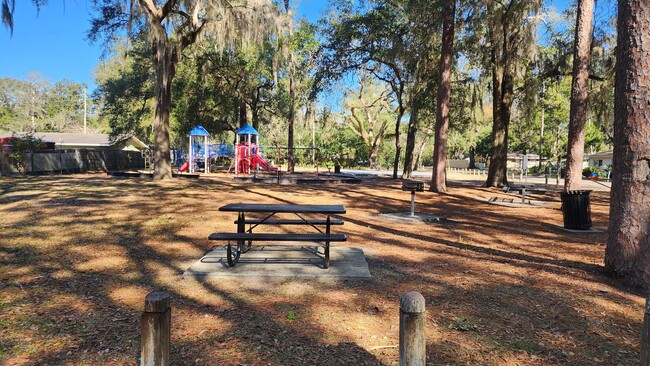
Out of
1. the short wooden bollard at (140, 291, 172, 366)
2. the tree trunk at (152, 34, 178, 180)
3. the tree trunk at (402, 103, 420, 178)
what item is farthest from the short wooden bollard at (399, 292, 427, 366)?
the tree trunk at (402, 103, 420, 178)

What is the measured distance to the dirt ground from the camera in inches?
118

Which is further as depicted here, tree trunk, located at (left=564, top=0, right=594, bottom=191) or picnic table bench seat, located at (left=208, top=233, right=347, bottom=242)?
tree trunk, located at (left=564, top=0, right=594, bottom=191)

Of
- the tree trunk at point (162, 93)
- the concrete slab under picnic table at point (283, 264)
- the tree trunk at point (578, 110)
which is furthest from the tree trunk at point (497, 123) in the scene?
the concrete slab under picnic table at point (283, 264)

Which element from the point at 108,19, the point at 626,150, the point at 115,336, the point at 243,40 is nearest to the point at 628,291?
the point at 626,150

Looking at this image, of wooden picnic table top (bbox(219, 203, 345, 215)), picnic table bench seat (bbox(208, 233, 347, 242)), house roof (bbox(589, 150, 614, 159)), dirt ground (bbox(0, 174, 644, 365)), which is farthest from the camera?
house roof (bbox(589, 150, 614, 159))

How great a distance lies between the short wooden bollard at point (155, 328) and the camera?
197cm

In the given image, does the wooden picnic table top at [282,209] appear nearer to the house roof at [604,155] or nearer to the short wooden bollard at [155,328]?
the short wooden bollard at [155,328]

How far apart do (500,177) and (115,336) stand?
1896cm

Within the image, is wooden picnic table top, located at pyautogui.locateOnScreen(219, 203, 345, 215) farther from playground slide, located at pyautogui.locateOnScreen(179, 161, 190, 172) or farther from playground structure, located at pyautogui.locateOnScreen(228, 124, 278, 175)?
playground slide, located at pyautogui.locateOnScreen(179, 161, 190, 172)

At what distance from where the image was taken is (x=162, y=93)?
1758 cm

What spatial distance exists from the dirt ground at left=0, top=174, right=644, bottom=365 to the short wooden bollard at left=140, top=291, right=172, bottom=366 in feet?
2.87

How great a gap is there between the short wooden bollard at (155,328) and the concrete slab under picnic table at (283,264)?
2.62 meters

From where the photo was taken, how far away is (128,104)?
3281 cm

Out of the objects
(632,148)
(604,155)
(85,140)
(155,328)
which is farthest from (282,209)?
(604,155)
